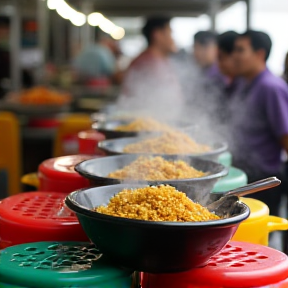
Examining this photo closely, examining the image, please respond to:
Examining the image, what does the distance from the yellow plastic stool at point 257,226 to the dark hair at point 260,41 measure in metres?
2.11

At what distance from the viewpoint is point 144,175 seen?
5.32ft

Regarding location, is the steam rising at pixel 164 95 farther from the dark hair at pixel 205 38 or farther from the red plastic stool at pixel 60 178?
the red plastic stool at pixel 60 178

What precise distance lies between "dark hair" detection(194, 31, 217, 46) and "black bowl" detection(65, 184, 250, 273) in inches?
181

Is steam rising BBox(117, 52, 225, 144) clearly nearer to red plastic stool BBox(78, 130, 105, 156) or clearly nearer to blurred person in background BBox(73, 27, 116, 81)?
red plastic stool BBox(78, 130, 105, 156)

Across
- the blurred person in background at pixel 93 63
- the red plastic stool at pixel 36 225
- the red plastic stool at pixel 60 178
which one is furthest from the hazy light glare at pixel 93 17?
the red plastic stool at pixel 36 225

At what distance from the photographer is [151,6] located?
19.9ft

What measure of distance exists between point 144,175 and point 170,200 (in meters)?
0.40

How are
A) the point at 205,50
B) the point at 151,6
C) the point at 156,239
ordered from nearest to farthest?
the point at 156,239 < the point at 205,50 < the point at 151,6

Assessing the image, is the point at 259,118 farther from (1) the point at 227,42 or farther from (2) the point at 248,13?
(2) the point at 248,13

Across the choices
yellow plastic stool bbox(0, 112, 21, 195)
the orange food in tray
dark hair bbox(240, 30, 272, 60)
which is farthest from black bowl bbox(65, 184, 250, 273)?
the orange food in tray

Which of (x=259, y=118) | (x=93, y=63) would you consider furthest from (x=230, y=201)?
Result: (x=93, y=63)

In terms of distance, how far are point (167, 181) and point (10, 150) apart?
3.16 meters

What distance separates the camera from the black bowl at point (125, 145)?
6.24 feet

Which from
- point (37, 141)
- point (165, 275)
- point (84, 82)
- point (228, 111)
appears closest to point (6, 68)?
point (84, 82)
